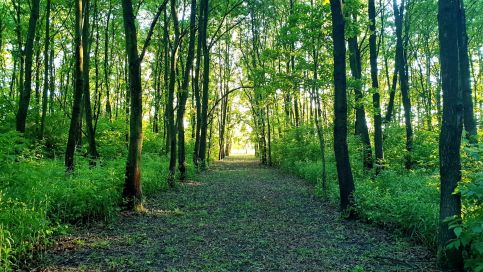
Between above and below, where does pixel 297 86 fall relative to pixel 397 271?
above

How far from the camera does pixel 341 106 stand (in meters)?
8.78

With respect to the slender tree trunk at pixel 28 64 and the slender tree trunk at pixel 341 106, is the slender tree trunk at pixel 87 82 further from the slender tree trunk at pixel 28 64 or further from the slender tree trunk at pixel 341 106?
the slender tree trunk at pixel 341 106

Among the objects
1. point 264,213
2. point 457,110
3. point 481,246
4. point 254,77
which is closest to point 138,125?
point 264,213

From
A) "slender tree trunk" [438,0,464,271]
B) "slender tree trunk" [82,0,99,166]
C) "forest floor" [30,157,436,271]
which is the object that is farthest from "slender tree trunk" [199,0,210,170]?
"slender tree trunk" [438,0,464,271]

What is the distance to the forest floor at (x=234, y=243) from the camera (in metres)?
5.34

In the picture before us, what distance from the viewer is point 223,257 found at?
5.82 metres

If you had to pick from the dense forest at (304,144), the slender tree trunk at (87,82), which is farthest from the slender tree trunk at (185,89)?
the slender tree trunk at (87,82)

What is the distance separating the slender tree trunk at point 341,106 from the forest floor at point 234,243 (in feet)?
3.05

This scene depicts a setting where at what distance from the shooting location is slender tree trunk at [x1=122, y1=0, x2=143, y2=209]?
29.6 ft

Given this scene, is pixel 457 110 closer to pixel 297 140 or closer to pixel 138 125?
pixel 138 125

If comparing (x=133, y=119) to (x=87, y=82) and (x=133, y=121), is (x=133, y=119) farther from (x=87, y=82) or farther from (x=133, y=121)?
(x=87, y=82)

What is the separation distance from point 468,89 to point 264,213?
8262 millimetres

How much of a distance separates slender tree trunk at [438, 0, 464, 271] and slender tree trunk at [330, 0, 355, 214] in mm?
3711

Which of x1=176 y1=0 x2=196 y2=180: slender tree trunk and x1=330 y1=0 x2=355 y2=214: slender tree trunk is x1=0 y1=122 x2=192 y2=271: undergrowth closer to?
x1=176 y1=0 x2=196 y2=180: slender tree trunk
